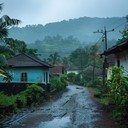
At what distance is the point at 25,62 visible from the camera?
3547 centimetres

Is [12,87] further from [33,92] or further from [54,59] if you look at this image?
[54,59]

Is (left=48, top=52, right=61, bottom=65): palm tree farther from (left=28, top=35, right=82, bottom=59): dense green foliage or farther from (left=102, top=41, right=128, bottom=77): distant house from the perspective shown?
(left=102, top=41, right=128, bottom=77): distant house

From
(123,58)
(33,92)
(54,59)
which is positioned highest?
(54,59)

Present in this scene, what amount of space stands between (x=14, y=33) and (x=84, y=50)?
11009 centimetres

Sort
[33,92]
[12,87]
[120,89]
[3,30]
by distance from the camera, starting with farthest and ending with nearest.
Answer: [12,87] < [33,92] < [3,30] < [120,89]

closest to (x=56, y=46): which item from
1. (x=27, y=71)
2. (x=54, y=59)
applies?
(x=54, y=59)

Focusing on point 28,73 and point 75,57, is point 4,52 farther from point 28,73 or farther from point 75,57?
point 75,57

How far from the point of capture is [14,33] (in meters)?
198

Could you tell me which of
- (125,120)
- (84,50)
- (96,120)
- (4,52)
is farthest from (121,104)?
(84,50)

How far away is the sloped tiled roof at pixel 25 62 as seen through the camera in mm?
34578

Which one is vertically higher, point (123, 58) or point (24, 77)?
point (123, 58)

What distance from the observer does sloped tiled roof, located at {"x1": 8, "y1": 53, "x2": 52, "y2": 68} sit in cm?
3458

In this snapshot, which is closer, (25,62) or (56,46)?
(25,62)

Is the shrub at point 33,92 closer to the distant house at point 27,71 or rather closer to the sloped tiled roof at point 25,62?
the sloped tiled roof at point 25,62
